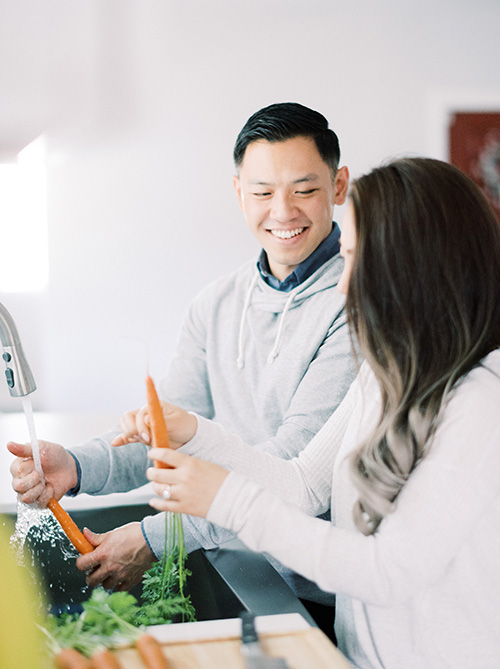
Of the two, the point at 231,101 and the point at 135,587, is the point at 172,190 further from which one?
the point at 135,587

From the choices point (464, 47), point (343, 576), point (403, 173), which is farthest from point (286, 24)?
point (343, 576)

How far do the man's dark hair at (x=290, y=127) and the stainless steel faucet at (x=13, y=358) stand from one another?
2.27 ft

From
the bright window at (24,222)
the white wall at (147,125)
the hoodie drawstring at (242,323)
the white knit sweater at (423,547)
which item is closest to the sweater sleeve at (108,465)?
the hoodie drawstring at (242,323)

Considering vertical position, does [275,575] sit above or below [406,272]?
below

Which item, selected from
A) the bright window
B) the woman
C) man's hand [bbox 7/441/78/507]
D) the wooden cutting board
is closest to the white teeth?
the woman

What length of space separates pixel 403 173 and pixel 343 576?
0.51 metres

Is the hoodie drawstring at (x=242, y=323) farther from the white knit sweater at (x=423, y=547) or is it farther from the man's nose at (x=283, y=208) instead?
the white knit sweater at (x=423, y=547)

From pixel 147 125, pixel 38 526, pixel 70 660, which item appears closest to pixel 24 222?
pixel 147 125

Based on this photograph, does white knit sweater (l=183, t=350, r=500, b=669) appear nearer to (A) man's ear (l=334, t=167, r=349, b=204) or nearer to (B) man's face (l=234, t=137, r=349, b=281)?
(B) man's face (l=234, t=137, r=349, b=281)

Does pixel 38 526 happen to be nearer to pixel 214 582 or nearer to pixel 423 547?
pixel 214 582

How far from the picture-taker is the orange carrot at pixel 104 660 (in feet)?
2.27

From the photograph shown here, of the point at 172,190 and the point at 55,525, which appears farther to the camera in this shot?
the point at 172,190

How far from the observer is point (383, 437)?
0.90 metres

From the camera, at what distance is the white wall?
3.25 m
